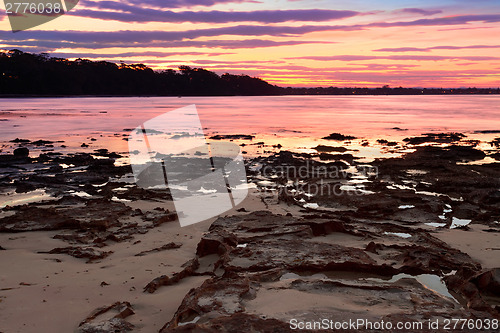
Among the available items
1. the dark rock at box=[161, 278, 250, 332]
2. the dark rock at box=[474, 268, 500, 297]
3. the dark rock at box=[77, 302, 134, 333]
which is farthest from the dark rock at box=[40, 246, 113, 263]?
the dark rock at box=[474, 268, 500, 297]

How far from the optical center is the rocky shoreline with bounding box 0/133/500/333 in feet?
13.8

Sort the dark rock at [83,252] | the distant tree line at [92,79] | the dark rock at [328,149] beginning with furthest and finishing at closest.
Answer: the distant tree line at [92,79], the dark rock at [328,149], the dark rock at [83,252]

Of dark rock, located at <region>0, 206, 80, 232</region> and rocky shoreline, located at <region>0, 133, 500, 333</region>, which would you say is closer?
rocky shoreline, located at <region>0, 133, 500, 333</region>

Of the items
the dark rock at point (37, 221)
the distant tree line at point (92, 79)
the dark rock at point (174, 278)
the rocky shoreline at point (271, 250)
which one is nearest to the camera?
the rocky shoreline at point (271, 250)

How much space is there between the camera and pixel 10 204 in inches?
359

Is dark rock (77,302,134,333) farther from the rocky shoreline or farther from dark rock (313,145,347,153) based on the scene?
dark rock (313,145,347,153)

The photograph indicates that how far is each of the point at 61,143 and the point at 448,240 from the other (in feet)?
65.5

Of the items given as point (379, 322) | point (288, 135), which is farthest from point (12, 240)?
point (288, 135)

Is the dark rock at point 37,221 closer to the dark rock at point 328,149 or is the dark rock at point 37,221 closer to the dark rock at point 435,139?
the dark rock at point 328,149

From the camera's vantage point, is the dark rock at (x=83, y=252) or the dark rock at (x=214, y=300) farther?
the dark rock at (x=83, y=252)

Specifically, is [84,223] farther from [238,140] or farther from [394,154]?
[238,140]

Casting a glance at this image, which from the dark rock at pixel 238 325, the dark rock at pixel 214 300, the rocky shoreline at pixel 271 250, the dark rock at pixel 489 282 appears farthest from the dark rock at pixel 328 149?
the dark rock at pixel 238 325

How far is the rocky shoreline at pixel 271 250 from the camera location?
4.20 metres

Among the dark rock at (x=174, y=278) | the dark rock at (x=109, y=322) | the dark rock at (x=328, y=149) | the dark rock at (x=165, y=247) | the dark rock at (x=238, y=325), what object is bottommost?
the dark rock at (x=328, y=149)
